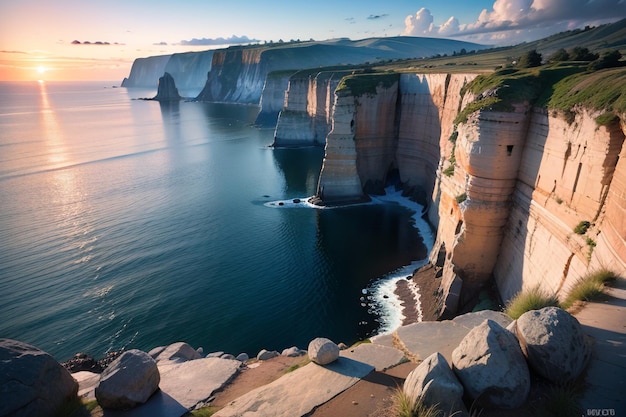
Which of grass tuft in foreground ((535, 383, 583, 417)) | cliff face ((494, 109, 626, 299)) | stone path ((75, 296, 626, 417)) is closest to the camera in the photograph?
grass tuft in foreground ((535, 383, 583, 417))

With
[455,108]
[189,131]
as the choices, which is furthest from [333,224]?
[189,131]

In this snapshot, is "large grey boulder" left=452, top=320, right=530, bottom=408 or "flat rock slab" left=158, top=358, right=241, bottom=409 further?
"flat rock slab" left=158, top=358, right=241, bottom=409

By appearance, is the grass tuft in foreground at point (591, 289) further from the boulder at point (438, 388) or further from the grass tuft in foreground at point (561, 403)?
the boulder at point (438, 388)

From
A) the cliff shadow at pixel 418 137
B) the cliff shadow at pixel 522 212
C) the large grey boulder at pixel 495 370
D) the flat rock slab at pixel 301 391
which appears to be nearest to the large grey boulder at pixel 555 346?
the large grey boulder at pixel 495 370

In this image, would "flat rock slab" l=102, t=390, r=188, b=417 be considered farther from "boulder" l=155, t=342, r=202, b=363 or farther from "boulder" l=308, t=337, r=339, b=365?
"boulder" l=155, t=342, r=202, b=363

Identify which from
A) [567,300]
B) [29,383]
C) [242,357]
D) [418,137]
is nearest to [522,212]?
[567,300]

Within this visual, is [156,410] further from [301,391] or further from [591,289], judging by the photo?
[591,289]

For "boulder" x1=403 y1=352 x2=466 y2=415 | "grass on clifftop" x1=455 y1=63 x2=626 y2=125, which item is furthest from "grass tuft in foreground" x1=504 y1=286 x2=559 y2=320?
"grass on clifftop" x1=455 y1=63 x2=626 y2=125
